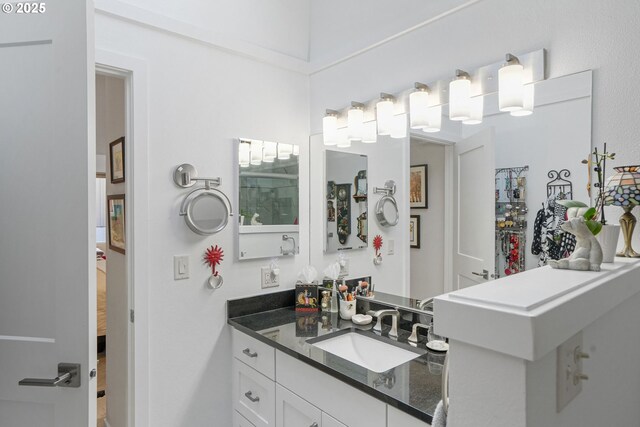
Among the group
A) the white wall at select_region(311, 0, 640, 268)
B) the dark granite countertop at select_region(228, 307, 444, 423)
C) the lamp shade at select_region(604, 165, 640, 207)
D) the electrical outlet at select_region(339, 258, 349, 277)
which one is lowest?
the dark granite countertop at select_region(228, 307, 444, 423)

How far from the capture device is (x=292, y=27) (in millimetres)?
2318

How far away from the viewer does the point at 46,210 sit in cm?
122

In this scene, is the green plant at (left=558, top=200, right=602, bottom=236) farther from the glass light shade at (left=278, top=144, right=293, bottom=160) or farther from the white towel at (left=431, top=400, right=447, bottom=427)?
the glass light shade at (left=278, top=144, right=293, bottom=160)

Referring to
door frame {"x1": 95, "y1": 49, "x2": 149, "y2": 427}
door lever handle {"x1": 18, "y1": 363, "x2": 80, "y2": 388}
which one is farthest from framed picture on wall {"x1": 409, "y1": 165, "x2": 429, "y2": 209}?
door lever handle {"x1": 18, "y1": 363, "x2": 80, "y2": 388}

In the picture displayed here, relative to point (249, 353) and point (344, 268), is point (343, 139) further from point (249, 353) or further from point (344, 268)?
point (249, 353)

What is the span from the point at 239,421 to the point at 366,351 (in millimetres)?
844

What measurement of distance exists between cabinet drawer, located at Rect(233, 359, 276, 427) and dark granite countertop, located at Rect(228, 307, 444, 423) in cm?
21

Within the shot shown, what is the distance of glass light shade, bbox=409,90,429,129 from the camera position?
5.48ft

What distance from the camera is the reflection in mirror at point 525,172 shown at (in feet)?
4.17

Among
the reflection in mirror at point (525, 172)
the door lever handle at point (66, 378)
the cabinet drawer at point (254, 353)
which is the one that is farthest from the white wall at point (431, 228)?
the door lever handle at point (66, 378)

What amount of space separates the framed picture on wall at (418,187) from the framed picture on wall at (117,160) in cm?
160

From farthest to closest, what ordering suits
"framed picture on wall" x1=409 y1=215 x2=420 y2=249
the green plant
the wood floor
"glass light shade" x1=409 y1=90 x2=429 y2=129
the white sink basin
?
the wood floor < "framed picture on wall" x1=409 y1=215 x2=420 y2=249 < "glass light shade" x1=409 y1=90 x2=429 y2=129 < the white sink basin < the green plant

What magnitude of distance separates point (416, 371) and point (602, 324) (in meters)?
0.68

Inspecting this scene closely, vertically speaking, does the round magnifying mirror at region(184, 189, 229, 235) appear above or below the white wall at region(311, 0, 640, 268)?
below
